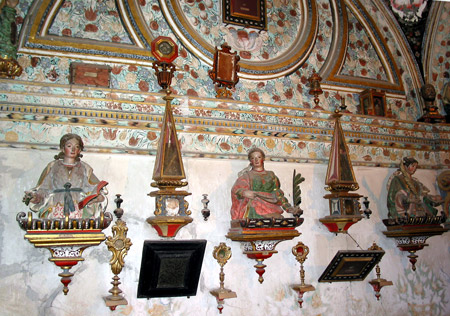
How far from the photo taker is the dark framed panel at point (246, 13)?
6.11 m

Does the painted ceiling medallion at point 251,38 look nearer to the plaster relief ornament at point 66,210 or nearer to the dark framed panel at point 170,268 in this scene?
the plaster relief ornament at point 66,210

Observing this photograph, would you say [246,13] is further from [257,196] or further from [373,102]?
[257,196]

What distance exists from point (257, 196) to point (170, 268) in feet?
4.21

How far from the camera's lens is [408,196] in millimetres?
5938

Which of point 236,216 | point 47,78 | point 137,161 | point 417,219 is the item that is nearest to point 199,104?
point 137,161

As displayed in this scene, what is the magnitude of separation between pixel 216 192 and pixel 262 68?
1.98 meters

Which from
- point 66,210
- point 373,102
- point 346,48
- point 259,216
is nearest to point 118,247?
point 66,210

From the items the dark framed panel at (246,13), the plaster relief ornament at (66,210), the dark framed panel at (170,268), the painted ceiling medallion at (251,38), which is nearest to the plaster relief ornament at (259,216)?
the dark framed panel at (170,268)

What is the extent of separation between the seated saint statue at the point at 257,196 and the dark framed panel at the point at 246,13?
211cm

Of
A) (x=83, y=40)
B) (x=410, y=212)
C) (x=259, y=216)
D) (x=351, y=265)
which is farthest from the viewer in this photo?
(x=410, y=212)

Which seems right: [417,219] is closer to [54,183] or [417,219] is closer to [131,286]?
[131,286]

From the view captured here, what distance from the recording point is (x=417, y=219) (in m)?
5.76

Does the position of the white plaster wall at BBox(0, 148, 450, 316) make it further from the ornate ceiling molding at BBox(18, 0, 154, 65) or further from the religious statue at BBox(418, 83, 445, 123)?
the ornate ceiling molding at BBox(18, 0, 154, 65)

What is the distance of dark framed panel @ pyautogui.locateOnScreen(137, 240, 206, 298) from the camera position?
181 inches
